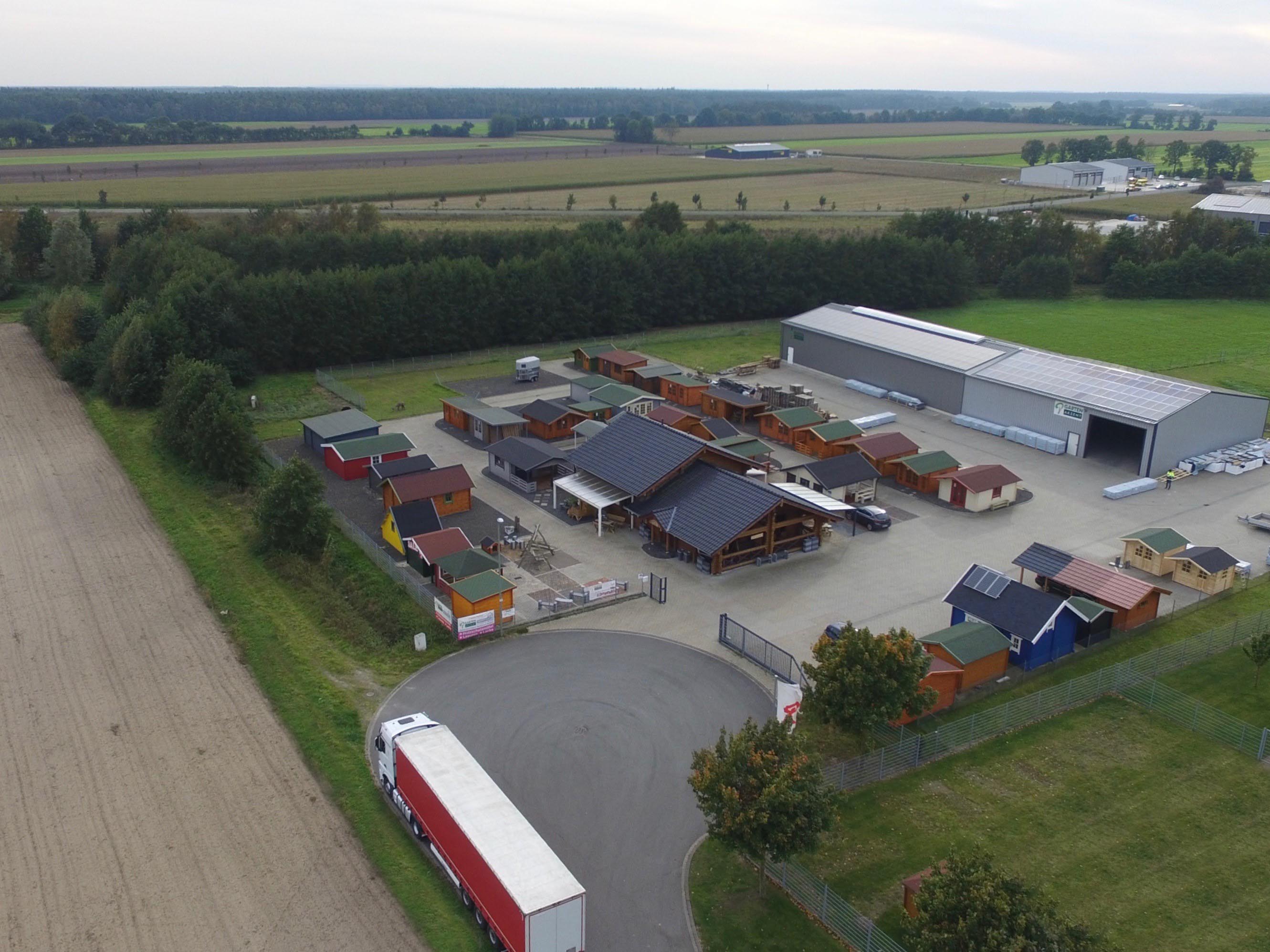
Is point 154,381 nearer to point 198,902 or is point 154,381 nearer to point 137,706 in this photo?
point 137,706

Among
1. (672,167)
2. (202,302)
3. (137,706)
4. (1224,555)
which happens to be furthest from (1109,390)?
(672,167)

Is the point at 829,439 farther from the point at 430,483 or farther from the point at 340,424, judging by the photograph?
the point at 340,424

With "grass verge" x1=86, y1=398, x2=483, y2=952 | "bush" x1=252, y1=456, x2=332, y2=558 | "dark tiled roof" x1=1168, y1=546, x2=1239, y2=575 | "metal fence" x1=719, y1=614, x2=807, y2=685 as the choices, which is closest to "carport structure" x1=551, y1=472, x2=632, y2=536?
"grass verge" x1=86, y1=398, x2=483, y2=952

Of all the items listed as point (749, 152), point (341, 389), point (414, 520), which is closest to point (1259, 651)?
point (414, 520)

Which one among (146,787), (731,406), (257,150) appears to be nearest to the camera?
(146,787)

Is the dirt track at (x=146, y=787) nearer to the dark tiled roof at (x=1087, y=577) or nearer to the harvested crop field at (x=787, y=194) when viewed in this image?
the dark tiled roof at (x=1087, y=577)

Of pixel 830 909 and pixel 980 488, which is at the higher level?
pixel 980 488

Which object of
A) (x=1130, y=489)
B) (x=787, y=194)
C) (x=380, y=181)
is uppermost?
(x=380, y=181)
